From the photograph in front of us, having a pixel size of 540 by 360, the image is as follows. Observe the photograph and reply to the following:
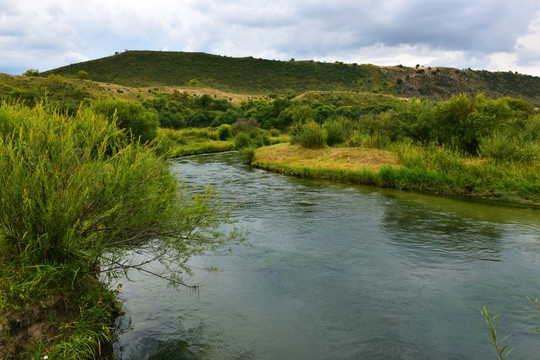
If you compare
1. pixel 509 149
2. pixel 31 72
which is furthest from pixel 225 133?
pixel 31 72

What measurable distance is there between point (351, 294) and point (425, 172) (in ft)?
39.6

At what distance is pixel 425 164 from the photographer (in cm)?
1819

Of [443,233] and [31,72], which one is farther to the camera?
[31,72]

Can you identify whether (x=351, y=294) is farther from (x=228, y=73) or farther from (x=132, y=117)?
(x=228, y=73)

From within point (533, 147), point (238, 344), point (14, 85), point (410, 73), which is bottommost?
point (238, 344)

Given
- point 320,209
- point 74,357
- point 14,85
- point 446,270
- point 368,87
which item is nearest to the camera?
point 74,357

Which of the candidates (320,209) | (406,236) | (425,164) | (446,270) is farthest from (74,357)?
(425,164)

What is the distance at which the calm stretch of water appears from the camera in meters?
5.55

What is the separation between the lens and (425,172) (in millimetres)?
17438

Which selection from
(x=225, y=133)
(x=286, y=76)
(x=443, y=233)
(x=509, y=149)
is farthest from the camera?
(x=286, y=76)

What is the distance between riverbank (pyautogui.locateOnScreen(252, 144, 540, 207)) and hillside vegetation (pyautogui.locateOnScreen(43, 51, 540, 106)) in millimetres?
69657

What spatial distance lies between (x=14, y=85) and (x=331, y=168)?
200 feet

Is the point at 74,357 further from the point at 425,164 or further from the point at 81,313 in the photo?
the point at 425,164

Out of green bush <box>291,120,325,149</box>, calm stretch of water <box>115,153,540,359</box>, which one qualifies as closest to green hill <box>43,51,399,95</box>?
green bush <box>291,120,325,149</box>
